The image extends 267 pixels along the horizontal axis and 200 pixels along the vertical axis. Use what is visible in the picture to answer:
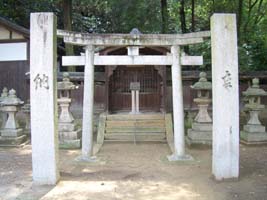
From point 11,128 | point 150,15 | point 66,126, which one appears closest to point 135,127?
point 66,126

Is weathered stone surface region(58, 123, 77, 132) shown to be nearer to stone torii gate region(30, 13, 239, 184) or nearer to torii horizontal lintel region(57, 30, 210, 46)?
torii horizontal lintel region(57, 30, 210, 46)

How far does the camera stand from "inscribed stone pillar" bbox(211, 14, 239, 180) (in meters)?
7.52

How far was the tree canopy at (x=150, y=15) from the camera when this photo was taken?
61.9 ft

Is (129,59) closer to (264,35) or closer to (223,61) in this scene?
(223,61)

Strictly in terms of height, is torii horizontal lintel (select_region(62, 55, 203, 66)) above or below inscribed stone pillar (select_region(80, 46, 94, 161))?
above

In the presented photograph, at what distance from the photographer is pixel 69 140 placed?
40.5 ft

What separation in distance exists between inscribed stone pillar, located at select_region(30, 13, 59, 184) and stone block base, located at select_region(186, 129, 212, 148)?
591 cm

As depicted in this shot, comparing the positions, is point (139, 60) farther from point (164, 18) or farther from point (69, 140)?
point (164, 18)

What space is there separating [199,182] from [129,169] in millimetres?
2049

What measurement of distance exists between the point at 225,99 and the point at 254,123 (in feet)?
17.9

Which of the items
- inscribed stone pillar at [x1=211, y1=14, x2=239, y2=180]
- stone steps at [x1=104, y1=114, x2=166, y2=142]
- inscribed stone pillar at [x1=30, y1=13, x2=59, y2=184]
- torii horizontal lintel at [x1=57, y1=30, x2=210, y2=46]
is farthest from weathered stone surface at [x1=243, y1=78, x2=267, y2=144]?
inscribed stone pillar at [x1=30, y1=13, x2=59, y2=184]

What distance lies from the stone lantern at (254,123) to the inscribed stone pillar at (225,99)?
4.93 m

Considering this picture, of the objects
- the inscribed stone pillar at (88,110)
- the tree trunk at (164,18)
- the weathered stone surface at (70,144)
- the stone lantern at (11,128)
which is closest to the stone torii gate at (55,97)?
the inscribed stone pillar at (88,110)

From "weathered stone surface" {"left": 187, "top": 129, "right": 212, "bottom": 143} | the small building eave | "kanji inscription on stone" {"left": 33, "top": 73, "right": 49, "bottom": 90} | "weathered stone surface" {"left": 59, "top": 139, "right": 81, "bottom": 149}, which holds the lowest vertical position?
"weathered stone surface" {"left": 59, "top": 139, "right": 81, "bottom": 149}
